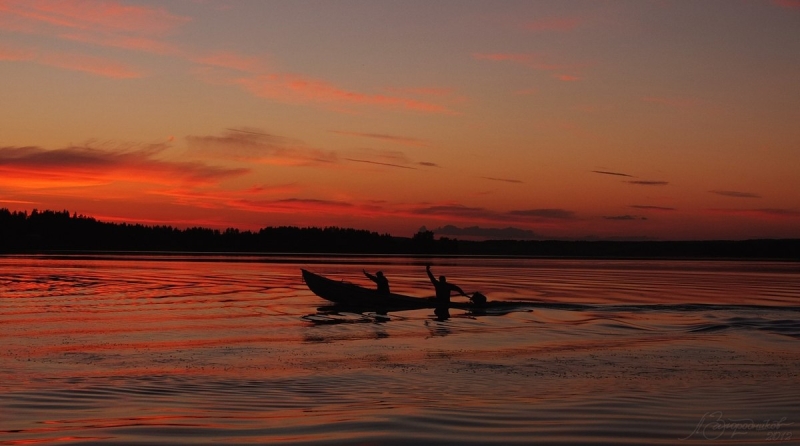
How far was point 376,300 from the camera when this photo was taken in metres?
34.8

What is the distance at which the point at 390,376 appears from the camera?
16.6 m

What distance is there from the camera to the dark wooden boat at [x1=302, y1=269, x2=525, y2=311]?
3475cm

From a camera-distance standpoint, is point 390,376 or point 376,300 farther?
point 376,300

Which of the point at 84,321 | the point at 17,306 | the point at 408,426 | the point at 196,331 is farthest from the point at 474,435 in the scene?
the point at 17,306

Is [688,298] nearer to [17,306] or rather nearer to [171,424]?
[17,306]

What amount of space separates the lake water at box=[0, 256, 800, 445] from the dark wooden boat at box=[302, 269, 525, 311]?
4.10ft

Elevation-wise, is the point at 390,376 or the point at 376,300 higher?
the point at 376,300

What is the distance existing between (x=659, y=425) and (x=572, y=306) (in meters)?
26.0

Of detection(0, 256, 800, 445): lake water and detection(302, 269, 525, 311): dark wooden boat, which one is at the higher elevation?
detection(302, 269, 525, 311): dark wooden boat

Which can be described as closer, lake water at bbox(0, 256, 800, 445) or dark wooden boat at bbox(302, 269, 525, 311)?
lake water at bbox(0, 256, 800, 445)

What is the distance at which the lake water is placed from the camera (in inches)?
449

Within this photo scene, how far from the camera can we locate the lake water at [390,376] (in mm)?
11414

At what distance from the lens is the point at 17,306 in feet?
104

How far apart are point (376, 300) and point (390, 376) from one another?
18.2 metres
